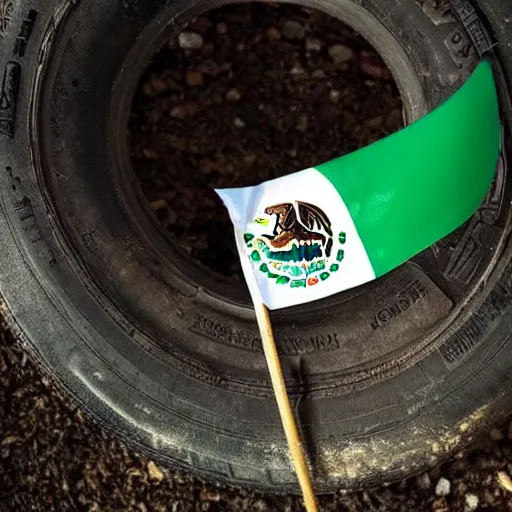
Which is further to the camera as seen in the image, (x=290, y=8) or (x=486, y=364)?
(x=290, y=8)

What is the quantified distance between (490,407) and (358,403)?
197 mm

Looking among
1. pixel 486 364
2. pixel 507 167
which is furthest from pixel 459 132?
pixel 486 364

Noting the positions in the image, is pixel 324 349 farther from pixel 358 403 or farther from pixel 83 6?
pixel 83 6

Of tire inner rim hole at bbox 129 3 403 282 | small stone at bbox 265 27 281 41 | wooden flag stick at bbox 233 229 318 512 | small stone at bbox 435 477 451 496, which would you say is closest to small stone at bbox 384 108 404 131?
tire inner rim hole at bbox 129 3 403 282

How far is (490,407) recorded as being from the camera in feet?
4.11

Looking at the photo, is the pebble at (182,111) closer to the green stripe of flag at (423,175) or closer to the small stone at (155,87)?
the small stone at (155,87)

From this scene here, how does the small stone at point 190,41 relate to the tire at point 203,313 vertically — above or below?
above

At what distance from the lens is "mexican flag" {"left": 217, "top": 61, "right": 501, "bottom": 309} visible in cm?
124

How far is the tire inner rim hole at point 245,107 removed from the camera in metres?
1.63

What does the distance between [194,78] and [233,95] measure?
8cm

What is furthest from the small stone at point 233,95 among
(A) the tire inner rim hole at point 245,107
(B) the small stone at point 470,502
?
(B) the small stone at point 470,502

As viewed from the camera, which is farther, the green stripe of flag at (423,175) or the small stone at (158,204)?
the small stone at (158,204)

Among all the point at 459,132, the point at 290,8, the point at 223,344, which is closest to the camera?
the point at 459,132

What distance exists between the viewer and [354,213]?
1.27 m
